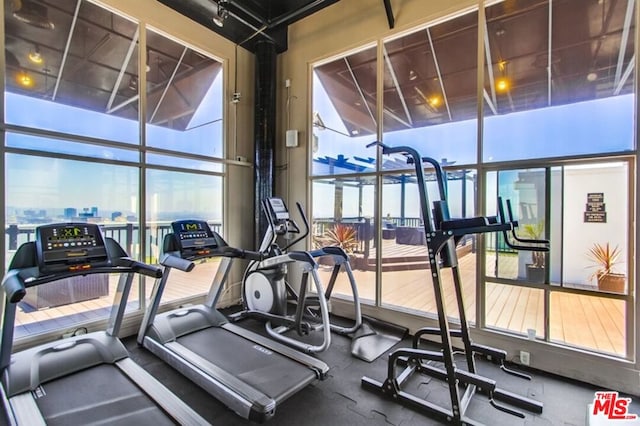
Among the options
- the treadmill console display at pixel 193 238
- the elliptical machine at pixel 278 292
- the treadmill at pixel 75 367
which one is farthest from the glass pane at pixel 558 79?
the treadmill at pixel 75 367

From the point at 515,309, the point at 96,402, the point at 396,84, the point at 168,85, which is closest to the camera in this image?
the point at 96,402

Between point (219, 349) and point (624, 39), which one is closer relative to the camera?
point (624, 39)

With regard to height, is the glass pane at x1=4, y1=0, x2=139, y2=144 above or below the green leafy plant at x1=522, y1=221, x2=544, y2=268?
above

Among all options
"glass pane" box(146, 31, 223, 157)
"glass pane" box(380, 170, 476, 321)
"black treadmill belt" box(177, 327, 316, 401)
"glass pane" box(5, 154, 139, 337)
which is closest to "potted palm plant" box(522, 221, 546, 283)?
"glass pane" box(380, 170, 476, 321)

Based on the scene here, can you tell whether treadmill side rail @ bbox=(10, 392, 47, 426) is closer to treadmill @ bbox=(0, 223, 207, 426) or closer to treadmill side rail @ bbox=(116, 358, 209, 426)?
treadmill @ bbox=(0, 223, 207, 426)

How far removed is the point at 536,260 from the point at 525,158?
1.06 meters

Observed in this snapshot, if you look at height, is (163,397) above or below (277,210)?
below

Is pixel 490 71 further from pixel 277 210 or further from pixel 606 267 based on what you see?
pixel 277 210

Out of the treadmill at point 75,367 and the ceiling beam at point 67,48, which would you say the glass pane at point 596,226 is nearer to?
the treadmill at point 75,367

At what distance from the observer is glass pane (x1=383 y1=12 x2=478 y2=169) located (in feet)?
11.5

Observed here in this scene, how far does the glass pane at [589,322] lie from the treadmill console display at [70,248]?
14.1 ft

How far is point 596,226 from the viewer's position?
283 centimetres

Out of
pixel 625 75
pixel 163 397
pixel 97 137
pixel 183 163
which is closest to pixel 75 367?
pixel 163 397

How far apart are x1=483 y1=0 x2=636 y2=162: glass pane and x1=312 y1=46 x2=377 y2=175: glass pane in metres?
1.49
